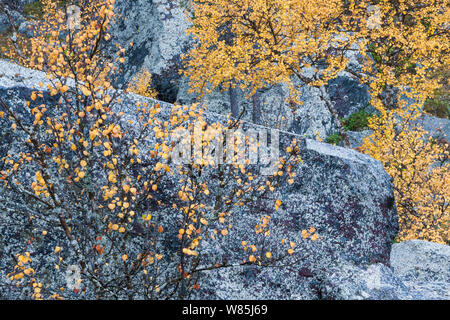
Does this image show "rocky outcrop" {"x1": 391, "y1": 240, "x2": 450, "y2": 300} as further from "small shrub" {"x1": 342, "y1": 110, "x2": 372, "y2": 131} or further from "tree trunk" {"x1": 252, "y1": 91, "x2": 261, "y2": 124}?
"small shrub" {"x1": 342, "y1": 110, "x2": 372, "y2": 131}

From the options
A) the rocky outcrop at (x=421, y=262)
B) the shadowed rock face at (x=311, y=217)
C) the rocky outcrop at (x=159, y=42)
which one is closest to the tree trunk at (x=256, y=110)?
the rocky outcrop at (x=159, y=42)

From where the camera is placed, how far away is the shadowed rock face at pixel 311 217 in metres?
8.85

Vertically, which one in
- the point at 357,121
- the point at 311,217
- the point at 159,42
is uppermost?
the point at 159,42

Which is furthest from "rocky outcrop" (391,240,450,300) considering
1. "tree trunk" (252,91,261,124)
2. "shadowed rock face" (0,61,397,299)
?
"tree trunk" (252,91,261,124)

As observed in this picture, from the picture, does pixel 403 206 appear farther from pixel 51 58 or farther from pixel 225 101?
pixel 51 58

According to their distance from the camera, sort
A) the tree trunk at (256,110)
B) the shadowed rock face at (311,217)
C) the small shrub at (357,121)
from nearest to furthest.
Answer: the shadowed rock face at (311,217) → the tree trunk at (256,110) → the small shrub at (357,121)

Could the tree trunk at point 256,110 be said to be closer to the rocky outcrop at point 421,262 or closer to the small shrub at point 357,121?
the small shrub at point 357,121

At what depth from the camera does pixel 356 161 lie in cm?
1002

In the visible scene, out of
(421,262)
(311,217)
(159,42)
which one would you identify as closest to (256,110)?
(159,42)

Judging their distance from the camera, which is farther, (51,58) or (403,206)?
(403,206)

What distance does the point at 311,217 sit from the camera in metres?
9.44

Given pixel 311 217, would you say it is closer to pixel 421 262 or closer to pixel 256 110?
pixel 421 262
